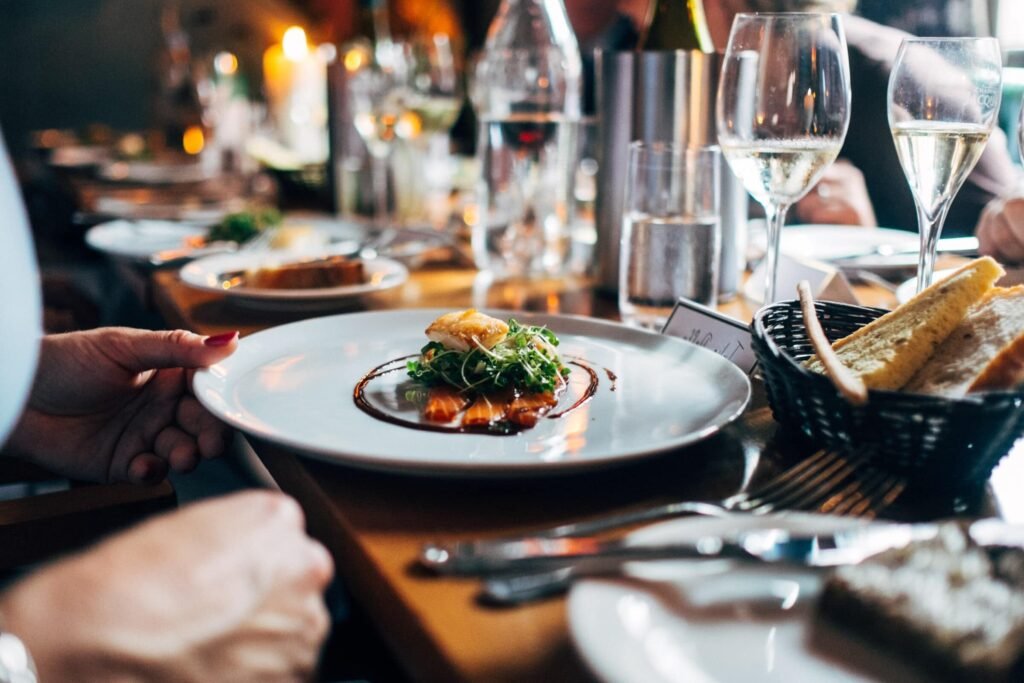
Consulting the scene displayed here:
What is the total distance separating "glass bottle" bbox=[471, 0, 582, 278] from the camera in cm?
151

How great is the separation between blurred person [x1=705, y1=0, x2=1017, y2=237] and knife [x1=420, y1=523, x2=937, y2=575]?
1.39 meters

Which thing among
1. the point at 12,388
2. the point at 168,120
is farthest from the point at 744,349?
the point at 168,120

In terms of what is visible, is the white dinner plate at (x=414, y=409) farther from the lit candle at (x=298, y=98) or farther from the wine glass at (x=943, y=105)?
the lit candle at (x=298, y=98)

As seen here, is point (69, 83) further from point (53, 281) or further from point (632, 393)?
point (632, 393)

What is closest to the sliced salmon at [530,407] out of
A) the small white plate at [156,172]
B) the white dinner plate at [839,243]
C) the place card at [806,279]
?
the place card at [806,279]

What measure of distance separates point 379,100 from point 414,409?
4.22 feet

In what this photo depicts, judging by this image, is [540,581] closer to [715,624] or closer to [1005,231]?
[715,624]

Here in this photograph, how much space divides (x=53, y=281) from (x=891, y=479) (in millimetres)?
1994

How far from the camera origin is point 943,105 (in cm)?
89

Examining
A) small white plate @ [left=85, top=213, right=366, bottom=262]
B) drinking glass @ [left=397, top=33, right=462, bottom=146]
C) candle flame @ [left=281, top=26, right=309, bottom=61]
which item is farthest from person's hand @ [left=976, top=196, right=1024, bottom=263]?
candle flame @ [left=281, top=26, right=309, bottom=61]

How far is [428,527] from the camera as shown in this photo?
2.00 feet

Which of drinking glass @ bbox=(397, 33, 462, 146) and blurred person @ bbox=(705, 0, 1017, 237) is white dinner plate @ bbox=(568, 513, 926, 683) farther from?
drinking glass @ bbox=(397, 33, 462, 146)

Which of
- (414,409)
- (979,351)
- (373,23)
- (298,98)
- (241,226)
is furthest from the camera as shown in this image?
(298,98)

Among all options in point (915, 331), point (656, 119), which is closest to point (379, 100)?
point (656, 119)
